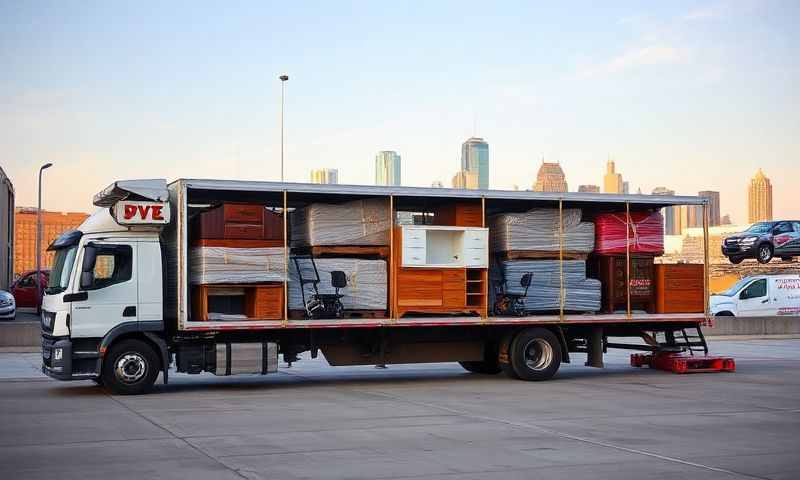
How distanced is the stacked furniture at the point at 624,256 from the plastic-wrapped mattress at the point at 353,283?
474 centimetres

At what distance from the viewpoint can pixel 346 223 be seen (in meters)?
18.3

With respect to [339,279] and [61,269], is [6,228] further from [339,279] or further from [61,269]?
[339,279]

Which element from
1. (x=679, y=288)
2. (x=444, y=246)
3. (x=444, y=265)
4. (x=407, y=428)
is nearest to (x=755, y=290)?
(x=679, y=288)

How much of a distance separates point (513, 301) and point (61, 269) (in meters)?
8.23

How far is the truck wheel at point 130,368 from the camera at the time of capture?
54.6 feet

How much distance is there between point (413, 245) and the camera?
18359 mm

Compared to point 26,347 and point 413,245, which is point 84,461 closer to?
point 413,245

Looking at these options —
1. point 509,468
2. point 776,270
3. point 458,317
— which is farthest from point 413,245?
point 776,270

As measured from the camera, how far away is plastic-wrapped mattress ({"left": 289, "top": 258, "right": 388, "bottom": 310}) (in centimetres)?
1811

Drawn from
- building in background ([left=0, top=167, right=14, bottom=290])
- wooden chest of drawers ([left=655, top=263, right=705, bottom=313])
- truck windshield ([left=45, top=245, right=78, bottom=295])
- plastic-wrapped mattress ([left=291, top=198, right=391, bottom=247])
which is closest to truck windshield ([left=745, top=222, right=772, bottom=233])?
wooden chest of drawers ([left=655, top=263, right=705, bottom=313])

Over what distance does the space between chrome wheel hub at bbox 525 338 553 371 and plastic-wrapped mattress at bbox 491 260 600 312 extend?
0.65 m

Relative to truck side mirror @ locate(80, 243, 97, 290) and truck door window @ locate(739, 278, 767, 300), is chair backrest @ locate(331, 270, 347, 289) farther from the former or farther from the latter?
truck door window @ locate(739, 278, 767, 300)

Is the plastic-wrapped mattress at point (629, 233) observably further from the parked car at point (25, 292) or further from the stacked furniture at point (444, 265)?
the parked car at point (25, 292)

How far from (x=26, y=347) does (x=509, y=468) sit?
20.6m
